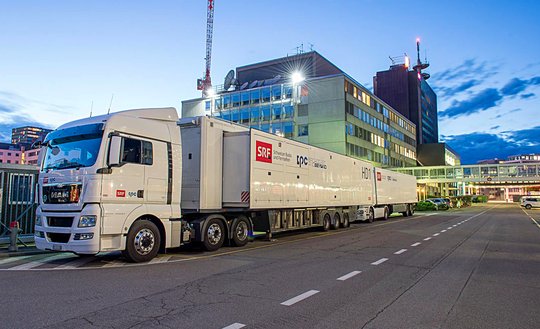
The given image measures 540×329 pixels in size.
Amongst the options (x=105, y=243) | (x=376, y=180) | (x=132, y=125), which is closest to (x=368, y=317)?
(x=105, y=243)

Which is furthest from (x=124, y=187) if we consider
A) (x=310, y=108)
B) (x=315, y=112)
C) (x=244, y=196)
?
(x=310, y=108)

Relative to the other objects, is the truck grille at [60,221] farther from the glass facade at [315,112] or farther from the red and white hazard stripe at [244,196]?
the glass facade at [315,112]

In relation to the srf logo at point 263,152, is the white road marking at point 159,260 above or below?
below

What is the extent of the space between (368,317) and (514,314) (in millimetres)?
2044

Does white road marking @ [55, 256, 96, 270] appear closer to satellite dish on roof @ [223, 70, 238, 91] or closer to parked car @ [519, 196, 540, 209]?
satellite dish on roof @ [223, 70, 238, 91]

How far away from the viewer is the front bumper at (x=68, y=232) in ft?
27.3

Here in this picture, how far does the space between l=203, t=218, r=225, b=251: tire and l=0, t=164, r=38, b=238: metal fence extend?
6510 millimetres

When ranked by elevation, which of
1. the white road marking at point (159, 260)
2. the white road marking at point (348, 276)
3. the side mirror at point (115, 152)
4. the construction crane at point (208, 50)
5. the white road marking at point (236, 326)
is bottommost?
the white road marking at point (236, 326)

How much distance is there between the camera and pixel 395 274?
26.1 ft

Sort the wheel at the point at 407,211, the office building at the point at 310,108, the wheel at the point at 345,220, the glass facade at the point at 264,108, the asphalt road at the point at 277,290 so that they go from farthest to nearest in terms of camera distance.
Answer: the glass facade at the point at 264,108 → the office building at the point at 310,108 → the wheel at the point at 407,211 → the wheel at the point at 345,220 → the asphalt road at the point at 277,290

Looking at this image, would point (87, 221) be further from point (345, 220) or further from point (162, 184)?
point (345, 220)

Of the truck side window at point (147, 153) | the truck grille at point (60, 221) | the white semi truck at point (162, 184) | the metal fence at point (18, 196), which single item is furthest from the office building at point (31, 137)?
the truck side window at point (147, 153)

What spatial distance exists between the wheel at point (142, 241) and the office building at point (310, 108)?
48.7 meters

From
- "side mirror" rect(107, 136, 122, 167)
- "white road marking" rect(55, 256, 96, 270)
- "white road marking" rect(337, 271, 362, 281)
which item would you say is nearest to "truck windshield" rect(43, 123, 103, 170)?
"side mirror" rect(107, 136, 122, 167)
